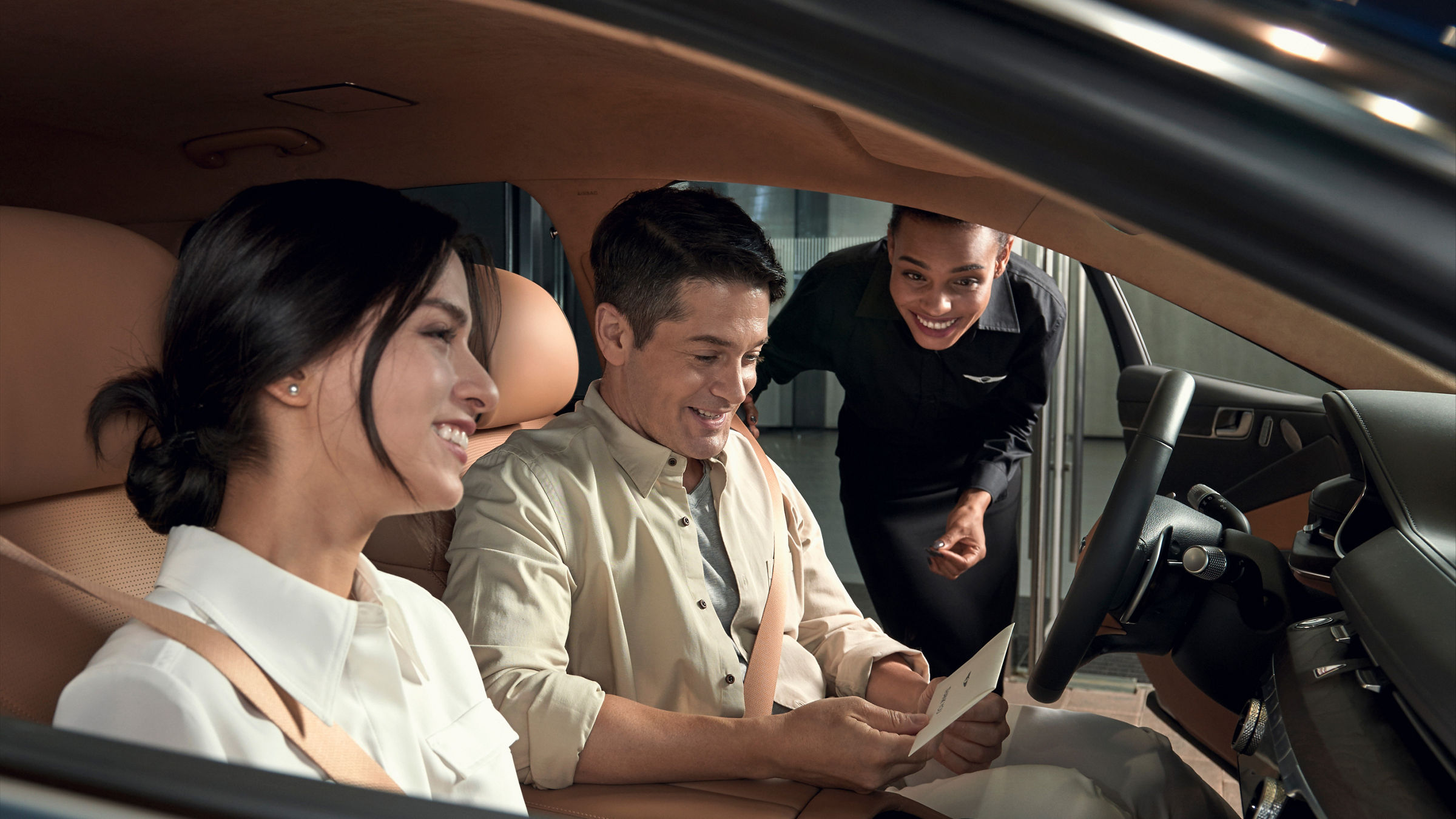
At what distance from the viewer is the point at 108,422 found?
986 mm

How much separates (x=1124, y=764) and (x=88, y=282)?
1.34 metres

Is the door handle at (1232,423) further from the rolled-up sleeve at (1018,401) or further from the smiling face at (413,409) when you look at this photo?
the smiling face at (413,409)

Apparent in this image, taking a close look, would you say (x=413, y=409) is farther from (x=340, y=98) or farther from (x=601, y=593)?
(x=340, y=98)

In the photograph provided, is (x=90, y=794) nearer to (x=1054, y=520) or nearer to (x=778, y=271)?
(x=778, y=271)

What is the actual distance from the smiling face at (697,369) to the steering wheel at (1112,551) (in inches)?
21.6

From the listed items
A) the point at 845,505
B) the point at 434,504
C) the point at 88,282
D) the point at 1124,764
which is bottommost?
the point at 845,505

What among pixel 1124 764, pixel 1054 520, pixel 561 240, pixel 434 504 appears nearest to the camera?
pixel 434 504

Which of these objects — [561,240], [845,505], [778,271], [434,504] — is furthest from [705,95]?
[845,505]

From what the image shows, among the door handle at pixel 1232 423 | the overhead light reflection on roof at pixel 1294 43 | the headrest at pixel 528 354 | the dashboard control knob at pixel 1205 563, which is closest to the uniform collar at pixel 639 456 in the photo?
the headrest at pixel 528 354

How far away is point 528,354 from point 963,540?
1030 millimetres

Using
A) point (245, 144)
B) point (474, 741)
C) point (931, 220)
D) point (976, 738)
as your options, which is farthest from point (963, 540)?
point (245, 144)

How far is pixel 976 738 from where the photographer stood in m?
1.30

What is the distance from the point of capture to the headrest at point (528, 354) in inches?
66.5

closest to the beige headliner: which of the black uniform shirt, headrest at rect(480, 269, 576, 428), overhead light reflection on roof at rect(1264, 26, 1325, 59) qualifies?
headrest at rect(480, 269, 576, 428)
